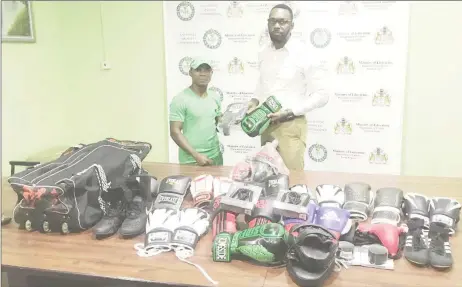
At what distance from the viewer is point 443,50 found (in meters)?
3.21

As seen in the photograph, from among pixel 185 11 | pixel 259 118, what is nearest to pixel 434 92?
pixel 259 118

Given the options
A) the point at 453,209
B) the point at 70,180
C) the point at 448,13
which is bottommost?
the point at 453,209

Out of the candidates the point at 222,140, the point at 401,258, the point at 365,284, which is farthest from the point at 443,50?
the point at 365,284

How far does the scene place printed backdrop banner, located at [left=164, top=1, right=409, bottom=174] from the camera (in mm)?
3287

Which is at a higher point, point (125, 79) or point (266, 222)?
point (125, 79)

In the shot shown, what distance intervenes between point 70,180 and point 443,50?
2619 mm

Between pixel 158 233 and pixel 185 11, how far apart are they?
2384 millimetres

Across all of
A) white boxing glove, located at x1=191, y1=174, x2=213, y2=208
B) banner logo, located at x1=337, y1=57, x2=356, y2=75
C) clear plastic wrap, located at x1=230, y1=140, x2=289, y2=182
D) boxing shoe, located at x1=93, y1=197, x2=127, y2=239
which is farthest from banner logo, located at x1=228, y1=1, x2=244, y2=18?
boxing shoe, located at x1=93, y1=197, x2=127, y2=239

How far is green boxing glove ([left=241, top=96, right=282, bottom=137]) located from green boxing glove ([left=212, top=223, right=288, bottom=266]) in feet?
3.29

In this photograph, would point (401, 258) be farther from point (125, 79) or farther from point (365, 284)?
point (125, 79)

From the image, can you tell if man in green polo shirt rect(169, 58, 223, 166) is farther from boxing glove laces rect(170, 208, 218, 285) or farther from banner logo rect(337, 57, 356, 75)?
banner logo rect(337, 57, 356, 75)

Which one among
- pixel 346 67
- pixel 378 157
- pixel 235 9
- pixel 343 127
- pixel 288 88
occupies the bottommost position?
pixel 378 157

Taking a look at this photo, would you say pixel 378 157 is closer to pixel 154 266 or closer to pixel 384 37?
pixel 384 37

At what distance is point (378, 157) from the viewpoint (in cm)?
342
